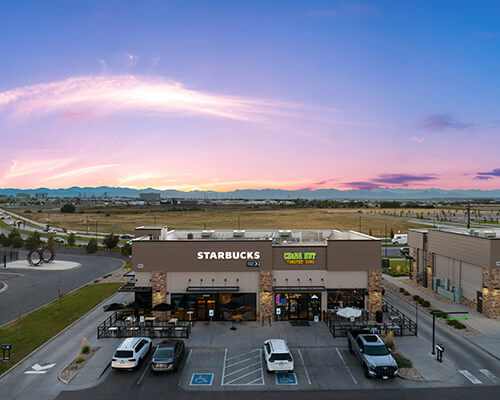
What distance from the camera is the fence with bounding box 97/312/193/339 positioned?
2611 cm

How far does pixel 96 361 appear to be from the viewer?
21891 mm

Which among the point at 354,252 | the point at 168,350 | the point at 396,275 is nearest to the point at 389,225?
the point at 396,275

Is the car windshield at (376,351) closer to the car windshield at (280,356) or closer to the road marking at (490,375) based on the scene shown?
the car windshield at (280,356)

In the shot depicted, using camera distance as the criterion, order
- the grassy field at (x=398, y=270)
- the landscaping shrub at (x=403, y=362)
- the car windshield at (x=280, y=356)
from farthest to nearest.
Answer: the grassy field at (x=398, y=270)
the landscaping shrub at (x=403, y=362)
the car windshield at (x=280, y=356)

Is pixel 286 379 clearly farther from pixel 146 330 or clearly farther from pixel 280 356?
pixel 146 330

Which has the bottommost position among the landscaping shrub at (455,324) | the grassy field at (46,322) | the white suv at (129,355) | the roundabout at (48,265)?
the roundabout at (48,265)

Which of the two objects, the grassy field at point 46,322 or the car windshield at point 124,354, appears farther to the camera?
the grassy field at point 46,322

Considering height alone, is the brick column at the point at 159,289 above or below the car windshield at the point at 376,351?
above

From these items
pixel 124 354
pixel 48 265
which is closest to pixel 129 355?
pixel 124 354

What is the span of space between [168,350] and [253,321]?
1052 centimetres

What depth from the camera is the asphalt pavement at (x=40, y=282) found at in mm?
34644

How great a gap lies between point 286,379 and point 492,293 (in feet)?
76.0

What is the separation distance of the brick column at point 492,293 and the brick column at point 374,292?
1024 cm

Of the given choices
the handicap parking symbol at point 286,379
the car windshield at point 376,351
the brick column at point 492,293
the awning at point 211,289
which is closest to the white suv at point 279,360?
the handicap parking symbol at point 286,379
